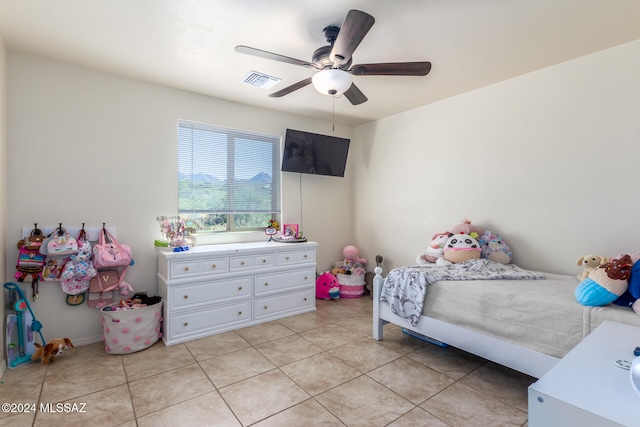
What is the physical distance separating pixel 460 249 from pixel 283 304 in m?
1.97

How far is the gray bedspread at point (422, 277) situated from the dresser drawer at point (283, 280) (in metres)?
1.12

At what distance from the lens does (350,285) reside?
4312 mm

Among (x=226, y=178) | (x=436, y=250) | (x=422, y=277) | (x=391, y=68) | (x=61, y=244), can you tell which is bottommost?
(x=422, y=277)

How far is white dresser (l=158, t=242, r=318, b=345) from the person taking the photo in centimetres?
287

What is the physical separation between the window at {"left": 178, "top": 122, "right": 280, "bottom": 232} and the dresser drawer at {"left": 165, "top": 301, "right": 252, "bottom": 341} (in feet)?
3.11

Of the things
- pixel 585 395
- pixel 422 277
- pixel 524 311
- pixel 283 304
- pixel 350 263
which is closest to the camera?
pixel 585 395

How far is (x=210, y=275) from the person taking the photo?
3037 millimetres

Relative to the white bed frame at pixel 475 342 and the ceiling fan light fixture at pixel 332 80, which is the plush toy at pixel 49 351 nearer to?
the white bed frame at pixel 475 342

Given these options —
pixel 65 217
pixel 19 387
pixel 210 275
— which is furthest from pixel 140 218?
pixel 19 387

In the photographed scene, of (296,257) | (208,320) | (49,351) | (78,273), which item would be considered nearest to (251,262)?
(296,257)

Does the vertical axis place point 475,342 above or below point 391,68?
below

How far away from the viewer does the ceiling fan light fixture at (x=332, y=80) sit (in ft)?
6.95

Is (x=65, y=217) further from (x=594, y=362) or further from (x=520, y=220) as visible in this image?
(x=520, y=220)

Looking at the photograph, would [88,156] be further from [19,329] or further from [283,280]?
[283,280]
